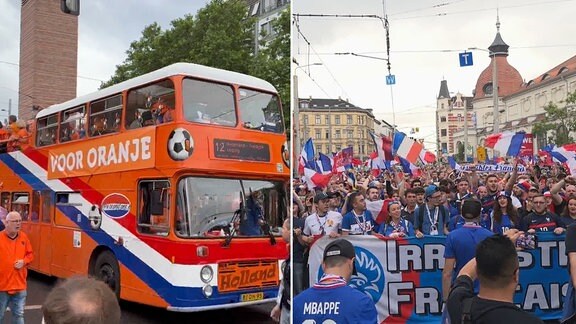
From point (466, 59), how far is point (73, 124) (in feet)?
13.4

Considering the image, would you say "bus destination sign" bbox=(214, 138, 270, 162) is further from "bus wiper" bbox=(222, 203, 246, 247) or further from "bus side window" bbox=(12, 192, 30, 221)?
"bus side window" bbox=(12, 192, 30, 221)

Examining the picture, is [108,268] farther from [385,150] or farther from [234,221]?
[385,150]

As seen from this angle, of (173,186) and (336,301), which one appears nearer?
(336,301)

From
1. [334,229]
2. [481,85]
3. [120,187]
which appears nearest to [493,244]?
[481,85]

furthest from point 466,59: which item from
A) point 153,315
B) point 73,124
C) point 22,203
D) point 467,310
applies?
point 22,203

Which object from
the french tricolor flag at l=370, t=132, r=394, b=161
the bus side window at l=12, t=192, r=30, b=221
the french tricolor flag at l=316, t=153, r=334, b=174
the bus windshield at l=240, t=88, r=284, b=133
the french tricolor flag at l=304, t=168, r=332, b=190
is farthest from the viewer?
the french tricolor flag at l=316, t=153, r=334, b=174

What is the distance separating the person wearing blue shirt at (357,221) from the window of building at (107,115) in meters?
2.69

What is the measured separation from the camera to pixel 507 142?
8.36 meters

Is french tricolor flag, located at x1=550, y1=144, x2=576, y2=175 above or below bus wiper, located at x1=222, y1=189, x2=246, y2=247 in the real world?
above

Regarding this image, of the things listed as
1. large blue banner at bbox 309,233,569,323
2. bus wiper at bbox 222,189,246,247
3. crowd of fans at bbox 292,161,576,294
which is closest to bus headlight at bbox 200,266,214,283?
bus wiper at bbox 222,189,246,247

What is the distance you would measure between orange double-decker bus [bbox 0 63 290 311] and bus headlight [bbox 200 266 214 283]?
15 mm

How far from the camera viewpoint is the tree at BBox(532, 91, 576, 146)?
5597 millimetres

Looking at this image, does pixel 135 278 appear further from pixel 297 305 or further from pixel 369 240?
pixel 297 305

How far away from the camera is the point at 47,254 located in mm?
6918
